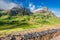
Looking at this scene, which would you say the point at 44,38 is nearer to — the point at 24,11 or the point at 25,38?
the point at 25,38

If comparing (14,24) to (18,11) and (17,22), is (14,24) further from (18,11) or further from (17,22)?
(18,11)

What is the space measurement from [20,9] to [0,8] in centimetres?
2320

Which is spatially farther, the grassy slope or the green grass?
the grassy slope

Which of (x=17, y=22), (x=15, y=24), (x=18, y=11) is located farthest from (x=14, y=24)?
(x=18, y=11)

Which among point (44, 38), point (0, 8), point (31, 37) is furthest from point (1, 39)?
point (0, 8)

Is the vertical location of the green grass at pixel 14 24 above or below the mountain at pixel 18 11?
below

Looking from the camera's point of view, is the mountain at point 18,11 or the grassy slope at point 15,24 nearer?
the grassy slope at point 15,24

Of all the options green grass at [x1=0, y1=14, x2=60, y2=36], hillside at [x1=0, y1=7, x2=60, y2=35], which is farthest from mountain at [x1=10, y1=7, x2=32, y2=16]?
green grass at [x1=0, y1=14, x2=60, y2=36]

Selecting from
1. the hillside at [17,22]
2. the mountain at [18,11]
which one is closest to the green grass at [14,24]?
the hillside at [17,22]

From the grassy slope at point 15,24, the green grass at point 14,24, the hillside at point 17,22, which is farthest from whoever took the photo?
the hillside at point 17,22

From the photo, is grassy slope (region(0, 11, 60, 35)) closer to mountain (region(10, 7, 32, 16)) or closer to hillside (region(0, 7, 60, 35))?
hillside (region(0, 7, 60, 35))

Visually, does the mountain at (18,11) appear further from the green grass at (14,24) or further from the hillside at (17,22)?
the green grass at (14,24)

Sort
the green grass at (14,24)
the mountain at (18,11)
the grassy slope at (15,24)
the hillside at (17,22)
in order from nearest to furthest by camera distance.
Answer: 1. the green grass at (14,24)
2. the grassy slope at (15,24)
3. the hillside at (17,22)
4. the mountain at (18,11)

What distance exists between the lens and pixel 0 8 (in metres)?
164
